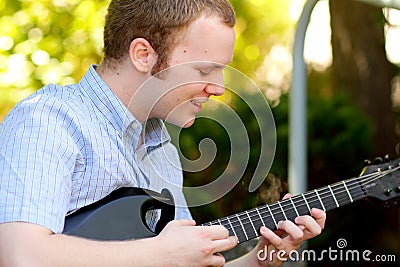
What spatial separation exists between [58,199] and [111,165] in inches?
7.4

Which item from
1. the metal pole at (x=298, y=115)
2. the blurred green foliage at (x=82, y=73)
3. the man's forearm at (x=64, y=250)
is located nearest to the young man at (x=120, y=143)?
the man's forearm at (x=64, y=250)

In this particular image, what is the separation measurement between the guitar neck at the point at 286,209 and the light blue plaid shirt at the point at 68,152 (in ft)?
0.73

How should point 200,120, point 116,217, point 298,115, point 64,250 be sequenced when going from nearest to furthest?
point 64,250
point 116,217
point 298,115
point 200,120

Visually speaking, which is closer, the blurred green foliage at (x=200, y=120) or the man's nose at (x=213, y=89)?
the man's nose at (x=213, y=89)

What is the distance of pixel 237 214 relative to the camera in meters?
1.93

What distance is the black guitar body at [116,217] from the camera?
1.71 m

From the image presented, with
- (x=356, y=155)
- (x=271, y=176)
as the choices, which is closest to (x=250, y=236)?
(x=271, y=176)

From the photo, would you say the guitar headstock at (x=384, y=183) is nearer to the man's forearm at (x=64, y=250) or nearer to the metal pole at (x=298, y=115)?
the man's forearm at (x=64, y=250)

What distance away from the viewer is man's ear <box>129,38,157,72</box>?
1839 mm

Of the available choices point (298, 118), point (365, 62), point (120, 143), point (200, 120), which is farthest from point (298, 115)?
point (365, 62)

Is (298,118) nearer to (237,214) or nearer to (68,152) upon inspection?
(237,214)

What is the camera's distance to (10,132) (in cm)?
162

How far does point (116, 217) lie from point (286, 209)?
429 mm

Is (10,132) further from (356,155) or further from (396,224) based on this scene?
(396,224)
